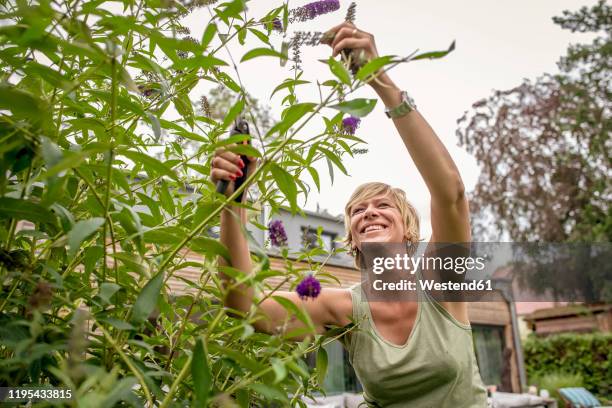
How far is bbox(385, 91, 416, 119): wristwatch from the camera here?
36.5 inches

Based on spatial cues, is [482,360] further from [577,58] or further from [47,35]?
[47,35]

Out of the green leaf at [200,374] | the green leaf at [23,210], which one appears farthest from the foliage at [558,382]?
the green leaf at [23,210]

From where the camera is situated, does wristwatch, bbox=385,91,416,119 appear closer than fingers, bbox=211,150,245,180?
No

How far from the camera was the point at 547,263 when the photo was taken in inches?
585

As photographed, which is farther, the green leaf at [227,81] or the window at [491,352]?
the window at [491,352]

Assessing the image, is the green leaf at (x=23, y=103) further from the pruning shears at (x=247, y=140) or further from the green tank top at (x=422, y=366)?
the green tank top at (x=422, y=366)

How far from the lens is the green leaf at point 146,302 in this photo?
609 mm

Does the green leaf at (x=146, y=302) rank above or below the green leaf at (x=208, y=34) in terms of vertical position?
below

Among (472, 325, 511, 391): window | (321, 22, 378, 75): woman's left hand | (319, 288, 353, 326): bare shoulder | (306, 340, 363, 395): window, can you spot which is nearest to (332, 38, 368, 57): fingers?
(321, 22, 378, 75): woman's left hand

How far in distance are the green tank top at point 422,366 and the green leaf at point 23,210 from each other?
2.41 ft

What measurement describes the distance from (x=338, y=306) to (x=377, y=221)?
25cm

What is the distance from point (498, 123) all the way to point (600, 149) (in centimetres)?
269

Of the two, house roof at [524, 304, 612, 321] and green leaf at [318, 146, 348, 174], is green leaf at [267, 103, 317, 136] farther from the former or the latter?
house roof at [524, 304, 612, 321]

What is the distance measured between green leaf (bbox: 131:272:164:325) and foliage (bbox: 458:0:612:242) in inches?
544
